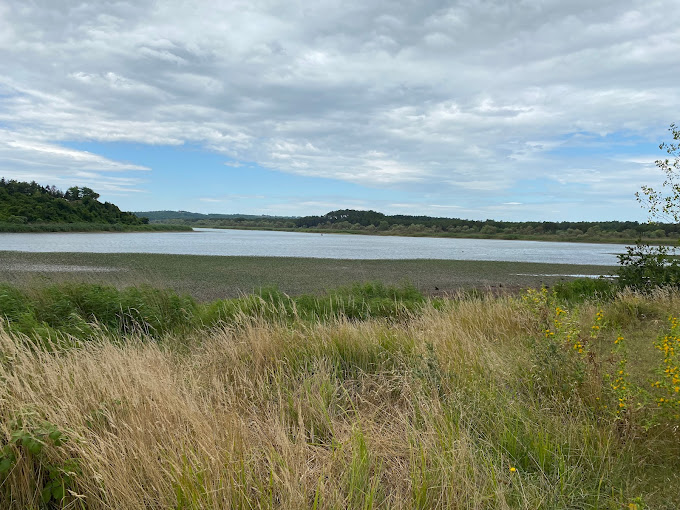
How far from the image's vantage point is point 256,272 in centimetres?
2570

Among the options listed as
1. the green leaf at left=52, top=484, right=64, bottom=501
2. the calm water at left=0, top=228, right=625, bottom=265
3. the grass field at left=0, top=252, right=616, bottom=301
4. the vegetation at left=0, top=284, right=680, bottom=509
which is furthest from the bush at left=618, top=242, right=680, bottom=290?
the calm water at left=0, top=228, right=625, bottom=265

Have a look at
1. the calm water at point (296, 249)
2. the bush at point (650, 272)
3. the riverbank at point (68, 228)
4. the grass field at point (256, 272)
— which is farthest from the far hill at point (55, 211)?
the bush at point (650, 272)

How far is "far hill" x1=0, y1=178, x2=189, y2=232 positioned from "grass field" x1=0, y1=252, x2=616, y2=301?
163 feet

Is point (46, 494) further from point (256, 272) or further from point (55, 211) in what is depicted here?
point (55, 211)

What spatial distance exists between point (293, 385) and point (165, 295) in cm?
714

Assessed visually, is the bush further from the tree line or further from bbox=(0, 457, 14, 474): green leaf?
Answer: the tree line

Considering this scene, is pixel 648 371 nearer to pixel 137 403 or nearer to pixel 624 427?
pixel 624 427

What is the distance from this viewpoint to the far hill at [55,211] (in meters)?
73.4

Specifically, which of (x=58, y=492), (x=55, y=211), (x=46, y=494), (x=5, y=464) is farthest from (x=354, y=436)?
(x=55, y=211)

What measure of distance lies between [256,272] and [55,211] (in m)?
76.7

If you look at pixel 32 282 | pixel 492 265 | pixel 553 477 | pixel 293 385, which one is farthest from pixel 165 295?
pixel 492 265

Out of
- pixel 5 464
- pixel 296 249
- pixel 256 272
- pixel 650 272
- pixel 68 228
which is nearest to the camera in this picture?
pixel 5 464

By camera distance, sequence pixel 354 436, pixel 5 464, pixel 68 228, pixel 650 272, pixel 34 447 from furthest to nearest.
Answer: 1. pixel 68 228
2. pixel 650 272
3. pixel 354 436
4. pixel 34 447
5. pixel 5 464

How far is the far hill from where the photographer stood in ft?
241
